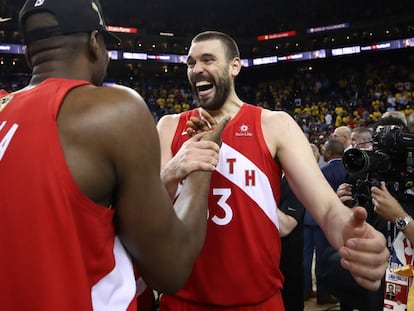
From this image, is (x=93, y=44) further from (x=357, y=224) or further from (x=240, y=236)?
(x=240, y=236)

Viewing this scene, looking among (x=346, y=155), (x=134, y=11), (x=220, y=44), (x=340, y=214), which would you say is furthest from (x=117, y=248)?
(x=134, y=11)

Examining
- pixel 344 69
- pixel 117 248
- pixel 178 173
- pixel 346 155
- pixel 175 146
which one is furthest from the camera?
pixel 344 69

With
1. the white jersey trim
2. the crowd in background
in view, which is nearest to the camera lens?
the white jersey trim

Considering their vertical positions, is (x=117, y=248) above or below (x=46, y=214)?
below

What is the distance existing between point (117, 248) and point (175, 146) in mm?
950

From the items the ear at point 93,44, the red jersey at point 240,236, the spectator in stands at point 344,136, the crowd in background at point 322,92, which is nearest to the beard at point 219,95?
the red jersey at point 240,236

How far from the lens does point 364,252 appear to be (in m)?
1.24

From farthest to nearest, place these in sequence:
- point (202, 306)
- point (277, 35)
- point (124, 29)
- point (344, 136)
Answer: point (277, 35), point (124, 29), point (344, 136), point (202, 306)

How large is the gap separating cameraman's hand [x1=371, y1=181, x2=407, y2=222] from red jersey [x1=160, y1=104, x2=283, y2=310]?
2.86 ft

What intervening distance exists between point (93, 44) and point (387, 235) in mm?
2387

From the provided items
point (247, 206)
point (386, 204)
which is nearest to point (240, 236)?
point (247, 206)

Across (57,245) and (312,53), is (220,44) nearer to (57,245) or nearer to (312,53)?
(57,245)

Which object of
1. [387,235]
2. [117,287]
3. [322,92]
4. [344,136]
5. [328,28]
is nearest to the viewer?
[117,287]

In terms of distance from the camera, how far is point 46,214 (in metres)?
1.04
